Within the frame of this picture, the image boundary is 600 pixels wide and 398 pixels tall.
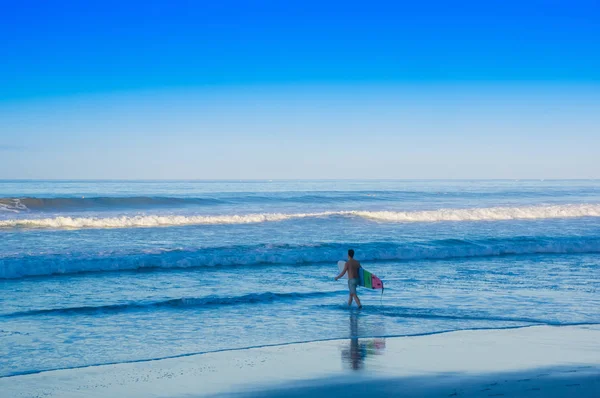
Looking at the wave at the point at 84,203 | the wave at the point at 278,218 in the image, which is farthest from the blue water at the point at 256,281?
the wave at the point at 84,203

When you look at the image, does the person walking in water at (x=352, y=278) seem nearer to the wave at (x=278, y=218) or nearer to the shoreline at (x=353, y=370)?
the shoreline at (x=353, y=370)

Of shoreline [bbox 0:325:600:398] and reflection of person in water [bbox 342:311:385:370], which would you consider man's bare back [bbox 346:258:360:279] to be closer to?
reflection of person in water [bbox 342:311:385:370]

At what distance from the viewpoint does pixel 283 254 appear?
70.3 feet

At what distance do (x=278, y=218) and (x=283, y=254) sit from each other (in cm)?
1354

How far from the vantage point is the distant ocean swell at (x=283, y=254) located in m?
18.6

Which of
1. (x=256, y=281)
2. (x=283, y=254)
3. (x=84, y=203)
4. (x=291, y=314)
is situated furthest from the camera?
(x=84, y=203)

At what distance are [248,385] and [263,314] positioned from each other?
195 inches

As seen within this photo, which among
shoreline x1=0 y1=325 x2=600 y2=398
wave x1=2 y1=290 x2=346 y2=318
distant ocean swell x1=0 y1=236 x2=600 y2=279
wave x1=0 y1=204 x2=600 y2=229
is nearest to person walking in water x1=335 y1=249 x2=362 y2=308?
wave x1=2 y1=290 x2=346 y2=318

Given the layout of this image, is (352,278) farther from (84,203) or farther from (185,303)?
(84,203)

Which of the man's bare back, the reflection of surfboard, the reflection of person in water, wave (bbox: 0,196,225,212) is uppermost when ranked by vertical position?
wave (bbox: 0,196,225,212)

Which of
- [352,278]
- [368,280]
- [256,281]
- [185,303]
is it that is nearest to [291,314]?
[352,278]

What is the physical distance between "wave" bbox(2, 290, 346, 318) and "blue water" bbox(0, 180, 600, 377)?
0.04 meters

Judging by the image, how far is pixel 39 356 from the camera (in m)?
9.52

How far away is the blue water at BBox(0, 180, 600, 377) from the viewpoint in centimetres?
1104
